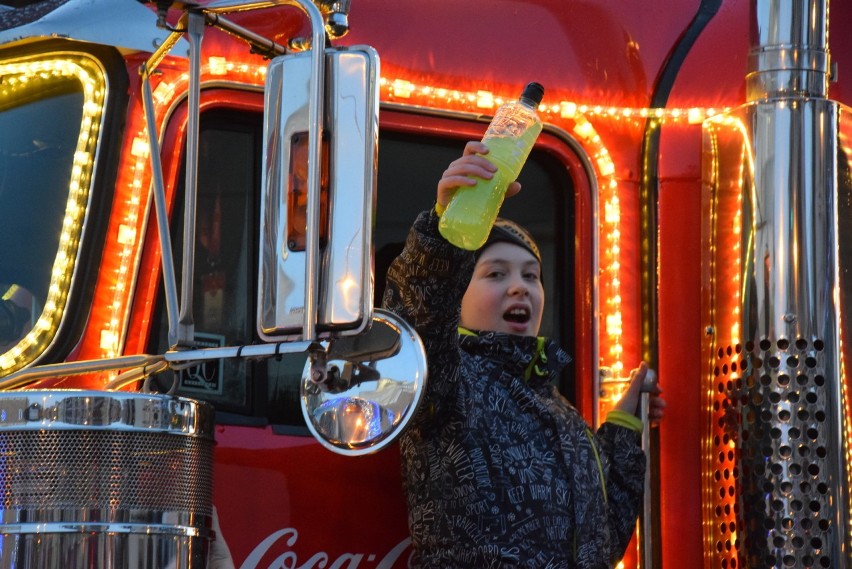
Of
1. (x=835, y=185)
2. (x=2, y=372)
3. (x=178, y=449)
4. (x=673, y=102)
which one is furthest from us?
(x=673, y=102)

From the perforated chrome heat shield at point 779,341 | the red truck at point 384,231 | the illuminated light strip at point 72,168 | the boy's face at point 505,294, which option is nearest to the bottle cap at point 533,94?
the red truck at point 384,231

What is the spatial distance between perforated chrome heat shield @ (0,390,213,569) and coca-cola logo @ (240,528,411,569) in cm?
50

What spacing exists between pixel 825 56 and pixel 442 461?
1.14m

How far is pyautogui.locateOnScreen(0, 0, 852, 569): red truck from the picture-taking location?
229 cm

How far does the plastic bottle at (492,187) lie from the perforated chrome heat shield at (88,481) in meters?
0.62

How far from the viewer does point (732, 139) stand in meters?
3.19

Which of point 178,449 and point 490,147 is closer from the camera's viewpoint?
point 178,449

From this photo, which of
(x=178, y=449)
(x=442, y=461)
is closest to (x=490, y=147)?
(x=442, y=461)

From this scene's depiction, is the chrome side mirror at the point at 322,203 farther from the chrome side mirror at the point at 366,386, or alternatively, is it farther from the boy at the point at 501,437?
the boy at the point at 501,437

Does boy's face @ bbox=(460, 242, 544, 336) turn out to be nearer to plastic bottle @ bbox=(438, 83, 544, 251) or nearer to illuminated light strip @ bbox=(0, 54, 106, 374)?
plastic bottle @ bbox=(438, 83, 544, 251)

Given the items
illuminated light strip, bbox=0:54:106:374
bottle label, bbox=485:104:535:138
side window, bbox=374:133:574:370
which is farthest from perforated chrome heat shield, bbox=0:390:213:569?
side window, bbox=374:133:574:370

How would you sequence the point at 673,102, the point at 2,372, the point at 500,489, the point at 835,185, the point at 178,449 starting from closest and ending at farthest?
the point at 178,449 < the point at 2,372 < the point at 500,489 < the point at 835,185 < the point at 673,102

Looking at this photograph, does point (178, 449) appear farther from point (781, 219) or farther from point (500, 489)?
point (781, 219)

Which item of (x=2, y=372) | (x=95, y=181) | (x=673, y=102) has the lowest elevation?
(x=2, y=372)
